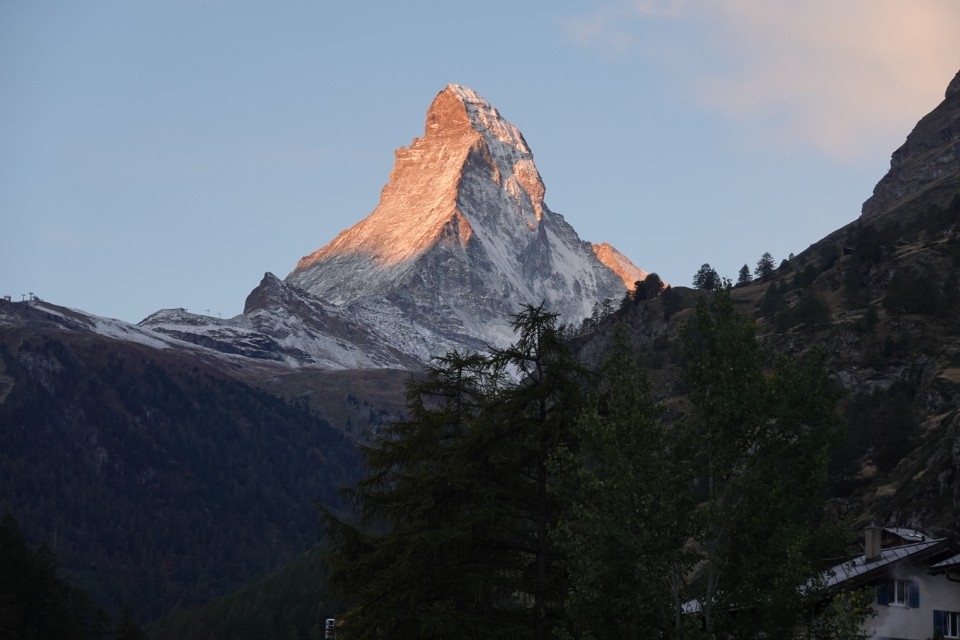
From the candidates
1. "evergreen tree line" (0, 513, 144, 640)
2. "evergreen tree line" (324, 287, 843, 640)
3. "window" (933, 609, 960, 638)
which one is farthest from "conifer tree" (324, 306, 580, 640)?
"evergreen tree line" (0, 513, 144, 640)

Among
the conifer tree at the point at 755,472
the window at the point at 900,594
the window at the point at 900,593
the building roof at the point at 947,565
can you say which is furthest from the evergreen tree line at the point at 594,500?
the building roof at the point at 947,565

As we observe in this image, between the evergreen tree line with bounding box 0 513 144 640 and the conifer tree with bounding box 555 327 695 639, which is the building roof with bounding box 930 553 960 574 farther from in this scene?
the evergreen tree line with bounding box 0 513 144 640

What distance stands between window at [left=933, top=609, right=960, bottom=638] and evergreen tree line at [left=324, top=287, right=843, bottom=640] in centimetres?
1128

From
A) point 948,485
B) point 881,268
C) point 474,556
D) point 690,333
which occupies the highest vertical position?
point 881,268

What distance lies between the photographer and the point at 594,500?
119 feet

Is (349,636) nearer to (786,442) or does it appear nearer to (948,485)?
(786,442)

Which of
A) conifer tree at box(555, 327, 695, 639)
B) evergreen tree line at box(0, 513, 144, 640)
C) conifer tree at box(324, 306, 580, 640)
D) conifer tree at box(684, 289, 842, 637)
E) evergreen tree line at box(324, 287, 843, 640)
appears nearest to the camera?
conifer tree at box(684, 289, 842, 637)

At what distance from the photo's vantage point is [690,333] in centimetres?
3825

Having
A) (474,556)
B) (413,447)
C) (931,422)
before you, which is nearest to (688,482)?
(474,556)

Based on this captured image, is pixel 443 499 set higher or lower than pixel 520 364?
lower

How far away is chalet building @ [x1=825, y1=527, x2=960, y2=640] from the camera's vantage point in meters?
44.3

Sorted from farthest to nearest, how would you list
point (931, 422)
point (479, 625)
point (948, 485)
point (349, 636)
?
point (931, 422) < point (948, 485) < point (349, 636) < point (479, 625)

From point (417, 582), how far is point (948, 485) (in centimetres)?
6081

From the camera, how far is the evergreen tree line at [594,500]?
3431 cm
